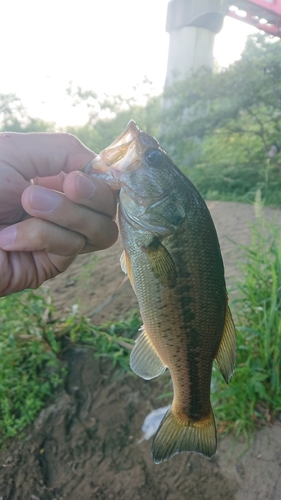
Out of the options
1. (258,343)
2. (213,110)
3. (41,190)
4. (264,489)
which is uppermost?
(41,190)

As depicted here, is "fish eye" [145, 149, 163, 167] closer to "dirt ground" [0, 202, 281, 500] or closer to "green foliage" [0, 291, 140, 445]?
"dirt ground" [0, 202, 281, 500]

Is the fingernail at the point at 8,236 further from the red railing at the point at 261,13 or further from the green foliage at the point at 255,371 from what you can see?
the red railing at the point at 261,13

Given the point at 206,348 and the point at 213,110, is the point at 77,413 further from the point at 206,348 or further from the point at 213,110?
the point at 213,110

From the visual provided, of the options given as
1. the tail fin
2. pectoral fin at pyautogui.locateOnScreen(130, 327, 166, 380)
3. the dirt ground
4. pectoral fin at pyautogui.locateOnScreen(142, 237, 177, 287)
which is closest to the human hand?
pectoral fin at pyautogui.locateOnScreen(142, 237, 177, 287)

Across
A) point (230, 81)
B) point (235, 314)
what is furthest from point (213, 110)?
point (235, 314)

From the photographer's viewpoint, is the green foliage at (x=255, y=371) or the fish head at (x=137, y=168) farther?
the green foliage at (x=255, y=371)

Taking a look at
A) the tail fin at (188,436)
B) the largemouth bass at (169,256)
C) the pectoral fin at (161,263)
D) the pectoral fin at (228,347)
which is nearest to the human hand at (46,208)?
the largemouth bass at (169,256)
